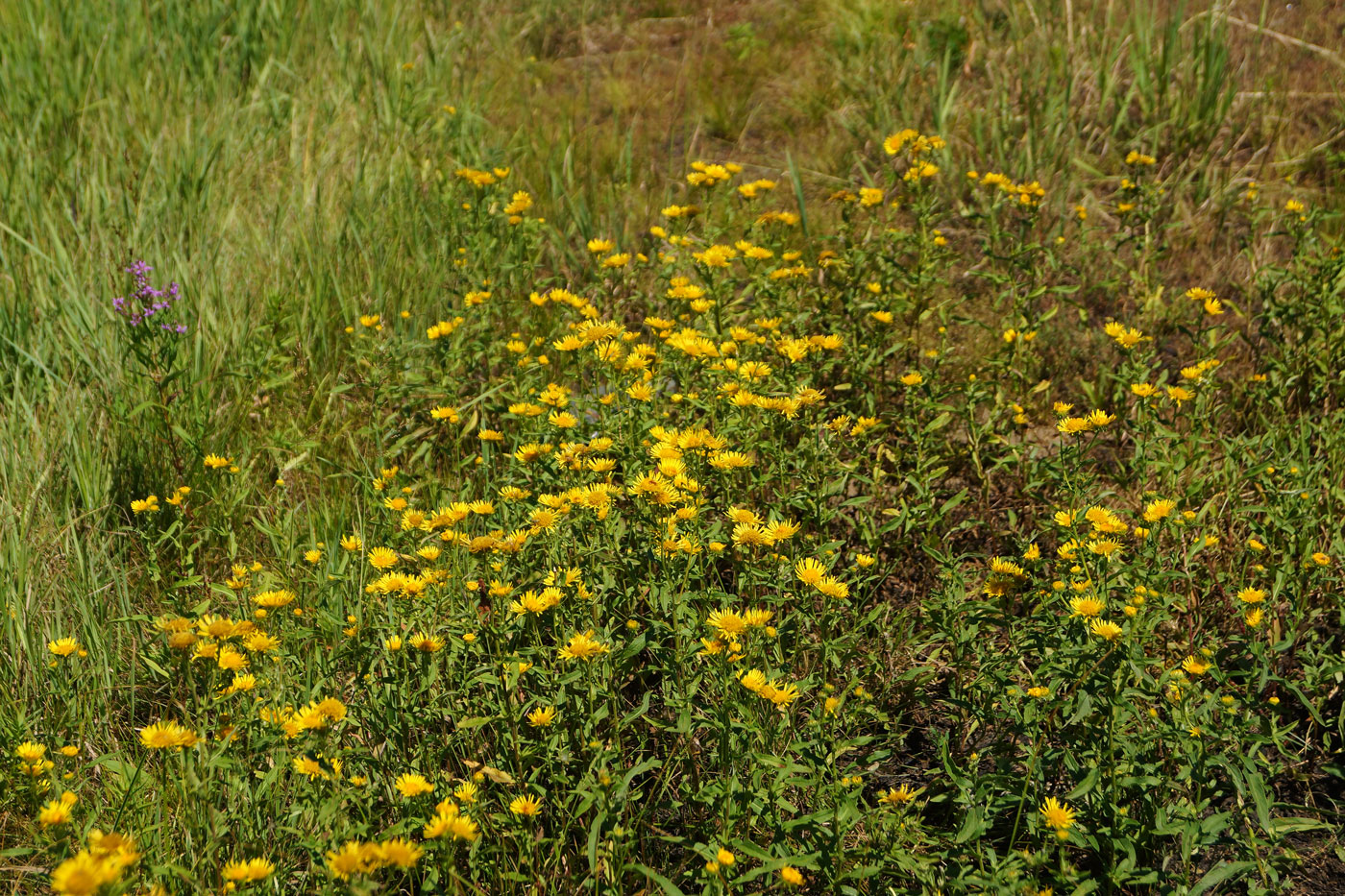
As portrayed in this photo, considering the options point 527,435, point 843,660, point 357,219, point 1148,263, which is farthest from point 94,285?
point 1148,263

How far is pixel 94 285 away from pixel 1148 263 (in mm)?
3283

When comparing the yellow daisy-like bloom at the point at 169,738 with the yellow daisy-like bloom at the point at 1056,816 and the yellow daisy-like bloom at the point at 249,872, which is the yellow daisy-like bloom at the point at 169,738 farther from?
the yellow daisy-like bloom at the point at 1056,816

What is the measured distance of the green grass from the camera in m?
1.80

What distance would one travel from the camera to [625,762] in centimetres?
201

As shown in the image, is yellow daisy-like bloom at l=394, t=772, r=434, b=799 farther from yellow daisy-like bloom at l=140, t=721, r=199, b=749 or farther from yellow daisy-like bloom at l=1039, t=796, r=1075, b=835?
yellow daisy-like bloom at l=1039, t=796, r=1075, b=835

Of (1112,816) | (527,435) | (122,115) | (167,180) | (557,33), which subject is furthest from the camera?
(557,33)

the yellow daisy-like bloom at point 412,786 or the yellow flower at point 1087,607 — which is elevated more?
the yellow flower at point 1087,607

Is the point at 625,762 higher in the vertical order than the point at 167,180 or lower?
lower

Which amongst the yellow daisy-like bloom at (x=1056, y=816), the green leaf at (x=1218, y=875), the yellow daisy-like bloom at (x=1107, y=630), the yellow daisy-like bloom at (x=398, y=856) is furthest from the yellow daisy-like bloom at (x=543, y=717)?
the green leaf at (x=1218, y=875)

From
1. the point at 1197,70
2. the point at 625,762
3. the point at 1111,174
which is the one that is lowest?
the point at 625,762

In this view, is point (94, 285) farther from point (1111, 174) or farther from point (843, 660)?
point (1111, 174)

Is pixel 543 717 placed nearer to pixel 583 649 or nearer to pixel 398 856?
pixel 583 649

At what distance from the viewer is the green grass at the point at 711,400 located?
5.90 ft

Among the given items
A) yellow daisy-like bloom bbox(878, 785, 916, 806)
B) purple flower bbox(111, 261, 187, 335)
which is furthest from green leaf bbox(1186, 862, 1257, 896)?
purple flower bbox(111, 261, 187, 335)
